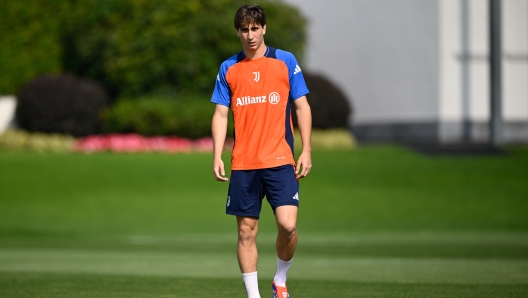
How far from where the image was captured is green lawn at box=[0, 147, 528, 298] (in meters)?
12.7

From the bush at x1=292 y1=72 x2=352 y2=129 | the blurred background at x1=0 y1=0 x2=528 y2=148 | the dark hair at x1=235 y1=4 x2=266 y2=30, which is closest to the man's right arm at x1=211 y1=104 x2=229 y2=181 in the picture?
the dark hair at x1=235 y1=4 x2=266 y2=30

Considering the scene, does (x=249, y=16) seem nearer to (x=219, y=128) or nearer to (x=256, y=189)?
(x=219, y=128)

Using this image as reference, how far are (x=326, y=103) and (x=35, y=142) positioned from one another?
796 centimetres

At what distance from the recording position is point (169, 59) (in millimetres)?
27672

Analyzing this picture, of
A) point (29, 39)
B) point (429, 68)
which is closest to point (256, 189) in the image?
point (429, 68)

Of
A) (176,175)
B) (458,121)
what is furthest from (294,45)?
(176,175)

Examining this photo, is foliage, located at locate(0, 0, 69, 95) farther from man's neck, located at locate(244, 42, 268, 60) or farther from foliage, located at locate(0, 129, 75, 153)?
man's neck, located at locate(244, 42, 268, 60)

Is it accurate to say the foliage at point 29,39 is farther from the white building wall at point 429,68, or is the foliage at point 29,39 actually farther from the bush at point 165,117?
the white building wall at point 429,68

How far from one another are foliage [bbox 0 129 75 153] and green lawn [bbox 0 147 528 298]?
183 cm

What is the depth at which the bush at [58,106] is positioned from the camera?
27.4 m

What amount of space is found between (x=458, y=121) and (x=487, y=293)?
812 inches

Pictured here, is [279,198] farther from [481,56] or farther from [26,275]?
[481,56]

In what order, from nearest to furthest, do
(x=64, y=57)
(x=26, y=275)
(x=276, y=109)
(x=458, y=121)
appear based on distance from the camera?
(x=276, y=109), (x=26, y=275), (x=458, y=121), (x=64, y=57)

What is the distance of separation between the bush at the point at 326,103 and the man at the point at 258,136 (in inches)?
788
